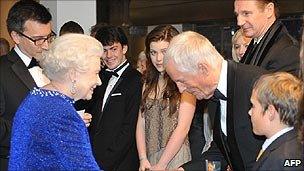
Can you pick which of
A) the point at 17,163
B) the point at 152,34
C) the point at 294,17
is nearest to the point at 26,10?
the point at 152,34

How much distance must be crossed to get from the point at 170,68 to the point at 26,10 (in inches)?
37.7

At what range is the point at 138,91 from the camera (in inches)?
143

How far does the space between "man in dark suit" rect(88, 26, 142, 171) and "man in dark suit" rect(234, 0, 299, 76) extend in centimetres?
88

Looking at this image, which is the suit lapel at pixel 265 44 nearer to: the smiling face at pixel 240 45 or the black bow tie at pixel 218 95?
the black bow tie at pixel 218 95

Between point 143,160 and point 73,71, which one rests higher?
point 73,71

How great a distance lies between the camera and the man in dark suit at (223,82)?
240 centimetres

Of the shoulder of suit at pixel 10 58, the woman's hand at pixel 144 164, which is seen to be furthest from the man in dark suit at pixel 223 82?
the woman's hand at pixel 144 164

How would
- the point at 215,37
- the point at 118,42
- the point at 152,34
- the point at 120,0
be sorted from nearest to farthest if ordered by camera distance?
the point at 152,34, the point at 118,42, the point at 215,37, the point at 120,0

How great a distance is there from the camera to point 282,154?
219 centimetres

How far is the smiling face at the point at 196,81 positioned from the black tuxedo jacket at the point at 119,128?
1.16 m

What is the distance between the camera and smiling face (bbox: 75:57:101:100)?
2199 mm

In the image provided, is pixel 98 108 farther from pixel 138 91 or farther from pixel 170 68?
pixel 170 68

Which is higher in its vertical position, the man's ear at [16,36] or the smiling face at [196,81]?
the man's ear at [16,36]

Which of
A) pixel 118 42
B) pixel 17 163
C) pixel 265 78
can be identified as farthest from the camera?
pixel 118 42
